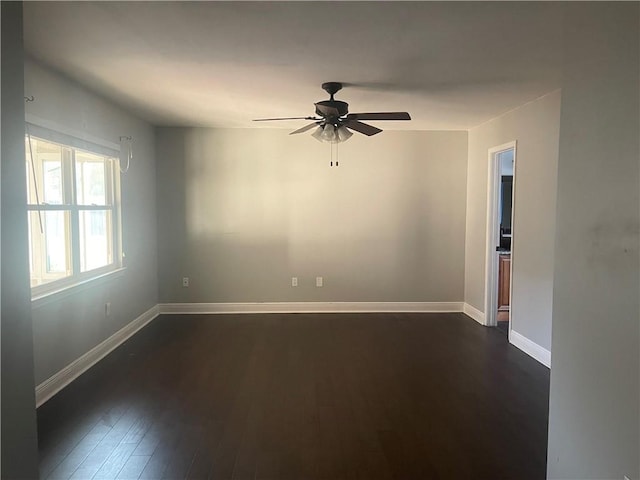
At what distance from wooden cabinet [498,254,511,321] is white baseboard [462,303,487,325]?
330 mm

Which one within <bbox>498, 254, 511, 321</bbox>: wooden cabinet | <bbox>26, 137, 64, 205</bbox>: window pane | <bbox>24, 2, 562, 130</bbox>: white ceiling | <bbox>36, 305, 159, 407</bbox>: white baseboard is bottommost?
<bbox>36, 305, 159, 407</bbox>: white baseboard

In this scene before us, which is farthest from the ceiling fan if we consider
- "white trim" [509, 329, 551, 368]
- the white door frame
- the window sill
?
"white trim" [509, 329, 551, 368]

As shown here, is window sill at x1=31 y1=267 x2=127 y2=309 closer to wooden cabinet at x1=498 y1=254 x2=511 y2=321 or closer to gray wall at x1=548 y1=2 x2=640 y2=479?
gray wall at x1=548 y1=2 x2=640 y2=479

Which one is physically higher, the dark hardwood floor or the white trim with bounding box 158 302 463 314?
the white trim with bounding box 158 302 463 314

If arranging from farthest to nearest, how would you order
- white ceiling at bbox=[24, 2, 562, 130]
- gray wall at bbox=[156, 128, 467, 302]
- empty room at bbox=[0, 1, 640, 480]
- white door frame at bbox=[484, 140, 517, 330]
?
1. gray wall at bbox=[156, 128, 467, 302]
2. white door frame at bbox=[484, 140, 517, 330]
3. white ceiling at bbox=[24, 2, 562, 130]
4. empty room at bbox=[0, 1, 640, 480]

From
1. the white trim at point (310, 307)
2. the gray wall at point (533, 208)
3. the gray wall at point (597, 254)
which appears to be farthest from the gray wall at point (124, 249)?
the gray wall at point (533, 208)

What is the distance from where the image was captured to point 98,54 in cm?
269

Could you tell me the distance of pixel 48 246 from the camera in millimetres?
3191

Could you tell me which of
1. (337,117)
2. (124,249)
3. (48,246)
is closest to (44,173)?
(48,246)

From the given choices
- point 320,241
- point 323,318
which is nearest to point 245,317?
point 323,318

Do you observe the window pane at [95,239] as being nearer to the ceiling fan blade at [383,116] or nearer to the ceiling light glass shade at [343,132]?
the ceiling light glass shade at [343,132]

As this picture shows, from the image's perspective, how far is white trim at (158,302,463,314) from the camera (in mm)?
5488

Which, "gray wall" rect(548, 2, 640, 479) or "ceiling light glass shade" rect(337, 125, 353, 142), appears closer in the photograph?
"gray wall" rect(548, 2, 640, 479)

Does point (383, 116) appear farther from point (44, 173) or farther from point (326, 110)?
point (44, 173)
